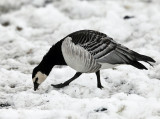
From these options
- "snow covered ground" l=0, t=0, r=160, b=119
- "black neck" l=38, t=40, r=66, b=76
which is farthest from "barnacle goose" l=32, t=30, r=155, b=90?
"snow covered ground" l=0, t=0, r=160, b=119

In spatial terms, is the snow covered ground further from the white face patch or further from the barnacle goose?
the barnacle goose

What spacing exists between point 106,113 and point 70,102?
2.28 feet

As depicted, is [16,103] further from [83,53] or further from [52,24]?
[52,24]

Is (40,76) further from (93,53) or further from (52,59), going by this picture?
(93,53)

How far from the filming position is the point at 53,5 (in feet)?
38.8

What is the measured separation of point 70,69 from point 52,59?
1.11 m

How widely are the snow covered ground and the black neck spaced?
45cm

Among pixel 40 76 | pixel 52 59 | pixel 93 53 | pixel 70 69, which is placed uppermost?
pixel 93 53

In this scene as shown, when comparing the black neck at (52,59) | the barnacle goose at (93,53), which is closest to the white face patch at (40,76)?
the black neck at (52,59)

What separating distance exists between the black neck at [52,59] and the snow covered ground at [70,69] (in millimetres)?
449

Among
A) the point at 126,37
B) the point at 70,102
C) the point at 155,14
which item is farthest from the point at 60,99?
the point at 155,14

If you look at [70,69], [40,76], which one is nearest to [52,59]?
[40,76]

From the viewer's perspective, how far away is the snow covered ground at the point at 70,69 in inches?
214

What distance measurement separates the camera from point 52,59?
6613mm
